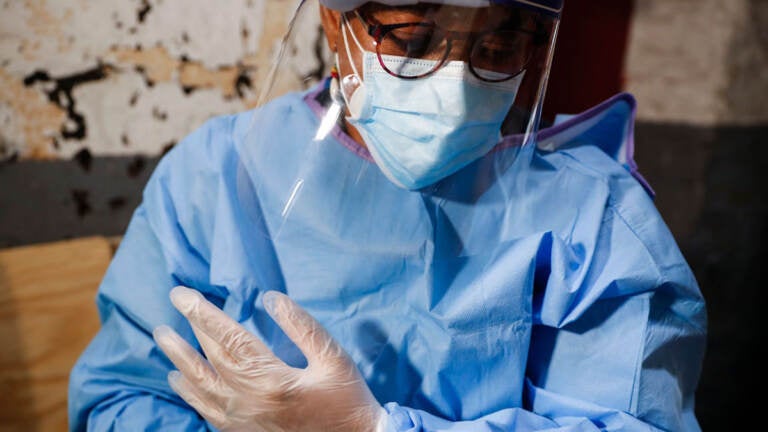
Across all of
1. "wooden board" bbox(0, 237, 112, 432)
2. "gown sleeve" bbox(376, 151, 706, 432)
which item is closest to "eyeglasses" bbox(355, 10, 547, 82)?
"gown sleeve" bbox(376, 151, 706, 432)

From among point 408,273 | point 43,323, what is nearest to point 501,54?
point 408,273

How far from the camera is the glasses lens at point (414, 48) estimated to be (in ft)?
2.35

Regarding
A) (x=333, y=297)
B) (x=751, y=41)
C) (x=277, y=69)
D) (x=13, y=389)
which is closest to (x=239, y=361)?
(x=333, y=297)

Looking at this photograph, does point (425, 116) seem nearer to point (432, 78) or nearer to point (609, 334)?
point (432, 78)

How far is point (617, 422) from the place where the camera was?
0.79 meters

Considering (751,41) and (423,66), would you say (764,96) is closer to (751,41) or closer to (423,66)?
(751,41)

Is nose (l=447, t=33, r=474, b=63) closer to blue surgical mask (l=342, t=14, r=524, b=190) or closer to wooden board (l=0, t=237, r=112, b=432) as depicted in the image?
blue surgical mask (l=342, t=14, r=524, b=190)

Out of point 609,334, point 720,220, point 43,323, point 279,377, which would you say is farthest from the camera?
point 720,220

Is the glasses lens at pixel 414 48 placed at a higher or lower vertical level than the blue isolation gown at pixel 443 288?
higher

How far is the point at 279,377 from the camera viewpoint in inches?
28.2

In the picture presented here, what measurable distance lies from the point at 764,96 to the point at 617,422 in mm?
1566

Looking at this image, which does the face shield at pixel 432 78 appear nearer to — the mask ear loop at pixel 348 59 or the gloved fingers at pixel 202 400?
the mask ear loop at pixel 348 59

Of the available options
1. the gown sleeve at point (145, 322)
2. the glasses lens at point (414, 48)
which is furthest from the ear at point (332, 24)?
the gown sleeve at point (145, 322)

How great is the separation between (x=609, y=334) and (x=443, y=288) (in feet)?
0.80
